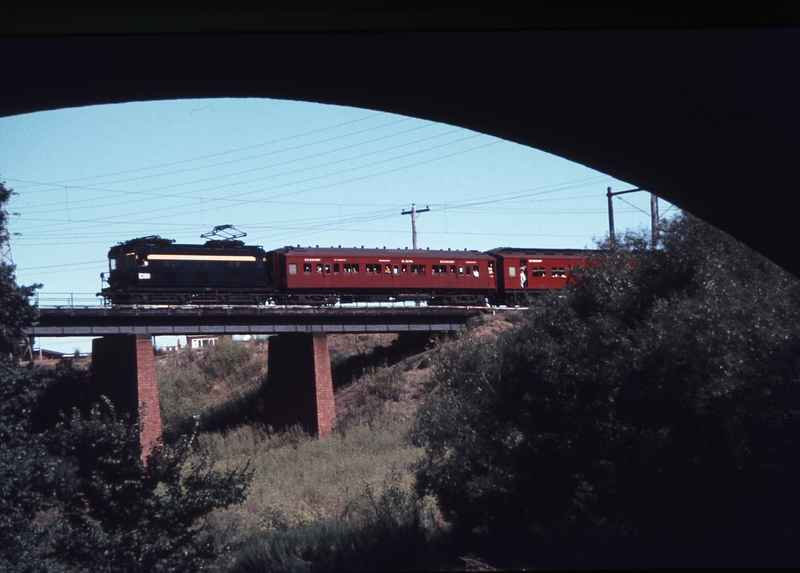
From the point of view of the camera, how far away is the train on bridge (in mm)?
32781

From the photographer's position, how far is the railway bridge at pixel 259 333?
29.8 metres

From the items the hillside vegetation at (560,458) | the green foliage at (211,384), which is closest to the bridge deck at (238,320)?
the green foliage at (211,384)

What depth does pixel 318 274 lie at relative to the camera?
3562 cm

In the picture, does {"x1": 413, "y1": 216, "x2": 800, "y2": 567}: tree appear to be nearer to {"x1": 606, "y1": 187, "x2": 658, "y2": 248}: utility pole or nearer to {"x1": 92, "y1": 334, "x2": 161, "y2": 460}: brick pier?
{"x1": 606, "y1": 187, "x2": 658, "y2": 248}: utility pole

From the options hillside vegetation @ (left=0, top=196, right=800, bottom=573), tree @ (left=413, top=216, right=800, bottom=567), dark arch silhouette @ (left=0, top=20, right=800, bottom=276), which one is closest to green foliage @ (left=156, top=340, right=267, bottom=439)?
hillside vegetation @ (left=0, top=196, right=800, bottom=573)

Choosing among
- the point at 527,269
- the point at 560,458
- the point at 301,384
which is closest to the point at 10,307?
the point at 560,458

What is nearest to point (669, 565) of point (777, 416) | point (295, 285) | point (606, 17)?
point (777, 416)

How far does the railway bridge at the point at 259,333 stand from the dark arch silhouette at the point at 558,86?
79.2ft

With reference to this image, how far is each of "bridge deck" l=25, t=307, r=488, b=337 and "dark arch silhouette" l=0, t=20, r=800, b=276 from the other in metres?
24.7

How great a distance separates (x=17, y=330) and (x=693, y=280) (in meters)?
15.1

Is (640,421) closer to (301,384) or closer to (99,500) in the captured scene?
(99,500)

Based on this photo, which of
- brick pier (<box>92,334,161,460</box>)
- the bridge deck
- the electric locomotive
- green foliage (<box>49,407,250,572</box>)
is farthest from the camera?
the electric locomotive

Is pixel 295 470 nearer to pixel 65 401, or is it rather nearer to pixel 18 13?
pixel 65 401

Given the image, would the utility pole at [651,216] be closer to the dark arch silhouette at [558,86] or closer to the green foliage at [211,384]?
the dark arch silhouette at [558,86]
